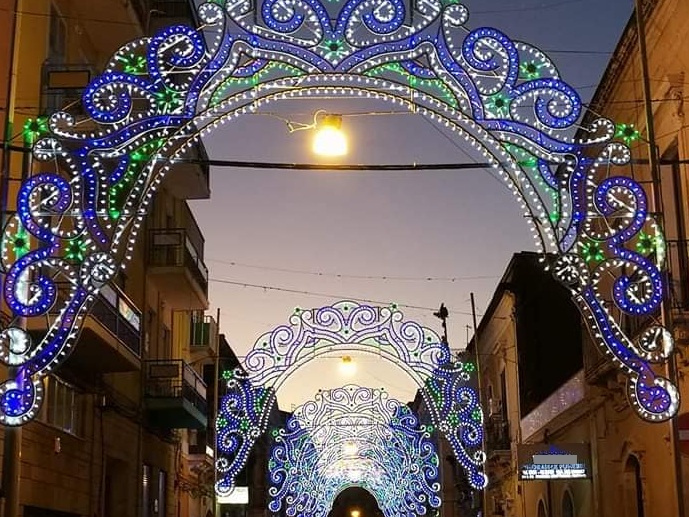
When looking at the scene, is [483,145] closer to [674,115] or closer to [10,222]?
[10,222]

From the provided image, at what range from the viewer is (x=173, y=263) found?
26938 mm

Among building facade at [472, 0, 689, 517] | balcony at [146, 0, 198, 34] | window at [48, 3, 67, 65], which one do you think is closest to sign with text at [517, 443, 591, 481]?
building facade at [472, 0, 689, 517]

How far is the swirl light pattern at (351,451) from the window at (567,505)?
10.5 ft

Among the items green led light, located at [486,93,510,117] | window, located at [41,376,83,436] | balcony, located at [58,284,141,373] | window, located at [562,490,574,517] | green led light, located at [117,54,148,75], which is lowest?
window, located at [562,490,574,517]

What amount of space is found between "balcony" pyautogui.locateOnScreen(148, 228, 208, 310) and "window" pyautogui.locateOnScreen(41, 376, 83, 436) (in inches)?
280

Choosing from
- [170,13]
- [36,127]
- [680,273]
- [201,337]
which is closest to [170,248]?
[170,13]

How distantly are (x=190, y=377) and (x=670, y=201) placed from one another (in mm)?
14211

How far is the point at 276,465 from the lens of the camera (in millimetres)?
28328

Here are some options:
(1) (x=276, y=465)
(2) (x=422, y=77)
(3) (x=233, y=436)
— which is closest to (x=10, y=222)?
(2) (x=422, y=77)

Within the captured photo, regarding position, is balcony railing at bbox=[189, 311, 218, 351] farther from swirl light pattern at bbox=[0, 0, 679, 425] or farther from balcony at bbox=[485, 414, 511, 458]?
swirl light pattern at bbox=[0, 0, 679, 425]

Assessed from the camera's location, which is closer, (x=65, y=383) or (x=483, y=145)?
(x=483, y=145)

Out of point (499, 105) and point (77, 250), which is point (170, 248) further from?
point (499, 105)

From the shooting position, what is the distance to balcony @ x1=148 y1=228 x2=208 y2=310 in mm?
26922

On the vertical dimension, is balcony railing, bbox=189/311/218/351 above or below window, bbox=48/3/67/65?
below
